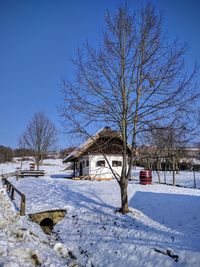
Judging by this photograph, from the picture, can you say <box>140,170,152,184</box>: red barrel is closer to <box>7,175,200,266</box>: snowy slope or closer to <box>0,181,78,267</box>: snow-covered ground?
<box>7,175,200,266</box>: snowy slope

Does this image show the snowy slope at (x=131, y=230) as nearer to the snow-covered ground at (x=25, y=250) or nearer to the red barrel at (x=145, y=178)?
the snow-covered ground at (x=25, y=250)

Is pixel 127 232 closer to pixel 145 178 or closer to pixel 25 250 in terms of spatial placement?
pixel 25 250

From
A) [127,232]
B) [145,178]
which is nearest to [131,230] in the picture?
[127,232]

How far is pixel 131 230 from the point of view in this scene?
8156mm

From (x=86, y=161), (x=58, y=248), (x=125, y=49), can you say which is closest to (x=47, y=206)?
(x=58, y=248)

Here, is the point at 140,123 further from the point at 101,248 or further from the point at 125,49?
the point at 101,248

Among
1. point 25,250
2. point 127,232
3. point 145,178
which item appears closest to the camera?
point 25,250

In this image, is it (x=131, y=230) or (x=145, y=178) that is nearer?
(x=131, y=230)

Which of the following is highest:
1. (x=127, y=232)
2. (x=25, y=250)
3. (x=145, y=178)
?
(x=145, y=178)

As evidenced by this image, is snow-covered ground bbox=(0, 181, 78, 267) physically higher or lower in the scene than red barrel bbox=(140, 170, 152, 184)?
lower

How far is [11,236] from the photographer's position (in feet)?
23.9

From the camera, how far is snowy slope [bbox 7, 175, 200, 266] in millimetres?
6543

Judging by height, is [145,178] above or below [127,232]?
above

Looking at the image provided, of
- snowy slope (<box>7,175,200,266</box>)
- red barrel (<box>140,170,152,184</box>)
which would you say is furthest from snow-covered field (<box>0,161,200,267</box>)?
red barrel (<box>140,170,152,184</box>)
